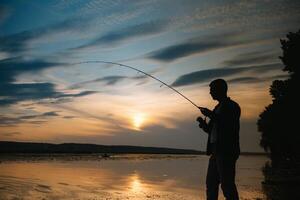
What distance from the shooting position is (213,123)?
6.59 metres

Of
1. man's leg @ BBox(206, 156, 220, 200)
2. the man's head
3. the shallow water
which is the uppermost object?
the man's head

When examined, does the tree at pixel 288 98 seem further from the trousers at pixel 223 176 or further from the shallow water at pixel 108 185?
the trousers at pixel 223 176

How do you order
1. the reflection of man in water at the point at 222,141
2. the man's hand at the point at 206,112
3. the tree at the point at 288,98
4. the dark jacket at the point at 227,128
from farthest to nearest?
1. the tree at the point at 288,98
2. the man's hand at the point at 206,112
3. the dark jacket at the point at 227,128
4. the reflection of man in water at the point at 222,141

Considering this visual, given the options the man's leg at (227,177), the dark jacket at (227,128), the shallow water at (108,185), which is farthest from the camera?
the shallow water at (108,185)

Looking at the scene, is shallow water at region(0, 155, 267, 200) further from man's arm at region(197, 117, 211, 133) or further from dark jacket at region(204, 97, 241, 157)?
dark jacket at region(204, 97, 241, 157)

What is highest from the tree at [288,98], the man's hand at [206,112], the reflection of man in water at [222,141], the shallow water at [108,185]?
the tree at [288,98]

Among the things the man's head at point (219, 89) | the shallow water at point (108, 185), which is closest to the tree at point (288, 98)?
the shallow water at point (108, 185)

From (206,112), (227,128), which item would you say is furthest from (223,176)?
Answer: (206,112)

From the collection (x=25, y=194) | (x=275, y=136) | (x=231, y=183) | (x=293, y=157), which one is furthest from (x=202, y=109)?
(x=293, y=157)

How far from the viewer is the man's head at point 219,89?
6602mm

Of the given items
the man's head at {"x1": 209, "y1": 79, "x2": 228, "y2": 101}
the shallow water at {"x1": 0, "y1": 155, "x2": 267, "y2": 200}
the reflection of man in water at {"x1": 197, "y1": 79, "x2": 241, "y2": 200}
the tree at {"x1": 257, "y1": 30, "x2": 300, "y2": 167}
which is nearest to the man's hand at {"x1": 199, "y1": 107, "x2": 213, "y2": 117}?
the reflection of man in water at {"x1": 197, "y1": 79, "x2": 241, "y2": 200}

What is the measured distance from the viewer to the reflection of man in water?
20.4 feet

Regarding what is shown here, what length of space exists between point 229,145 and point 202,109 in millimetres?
729

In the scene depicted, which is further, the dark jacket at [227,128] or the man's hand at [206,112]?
the man's hand at [206,112]
